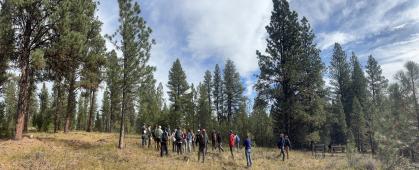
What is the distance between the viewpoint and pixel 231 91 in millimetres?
62062

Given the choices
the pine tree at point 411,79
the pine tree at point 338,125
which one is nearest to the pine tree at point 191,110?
the pine tree at point 338,125

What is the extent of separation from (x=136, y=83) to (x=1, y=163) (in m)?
9.83

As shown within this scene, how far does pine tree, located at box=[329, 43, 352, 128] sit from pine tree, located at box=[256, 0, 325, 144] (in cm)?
2356

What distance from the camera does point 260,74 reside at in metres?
34.1

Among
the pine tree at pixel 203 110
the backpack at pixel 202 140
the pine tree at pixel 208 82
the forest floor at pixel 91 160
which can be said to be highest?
the pine tree at pixel 208 82

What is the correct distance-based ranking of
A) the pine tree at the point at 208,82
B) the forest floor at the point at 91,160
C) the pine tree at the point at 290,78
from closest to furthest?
the forest floor at the point at 91,160 → the pine tree at the point at 290,78 → the pine tree at the point at 208,82

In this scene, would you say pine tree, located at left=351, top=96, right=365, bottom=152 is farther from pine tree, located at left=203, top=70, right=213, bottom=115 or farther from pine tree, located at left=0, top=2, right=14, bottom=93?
pine tree, located at left=0, top=2, right=14, bottom=93

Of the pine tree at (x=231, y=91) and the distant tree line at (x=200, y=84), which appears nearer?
the distant tree line at (x=200, y=84)

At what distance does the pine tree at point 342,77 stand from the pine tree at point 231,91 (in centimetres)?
1589

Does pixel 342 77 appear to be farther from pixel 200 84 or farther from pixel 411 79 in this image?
pixel 200 84

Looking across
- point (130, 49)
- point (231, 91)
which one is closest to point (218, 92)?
point (231, 91)

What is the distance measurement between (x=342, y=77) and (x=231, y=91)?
733 inches

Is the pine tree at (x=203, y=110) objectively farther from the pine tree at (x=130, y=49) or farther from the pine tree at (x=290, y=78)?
the pine tree at (x=130, y=49)

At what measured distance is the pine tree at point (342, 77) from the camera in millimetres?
55781
